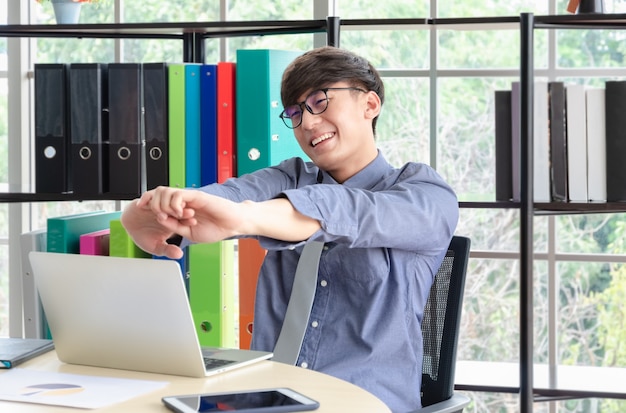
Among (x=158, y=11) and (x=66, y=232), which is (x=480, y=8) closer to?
(x=158, y=11)

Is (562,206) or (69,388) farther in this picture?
(562,206)

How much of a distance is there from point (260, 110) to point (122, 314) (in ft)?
3.65

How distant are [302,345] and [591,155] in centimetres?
105

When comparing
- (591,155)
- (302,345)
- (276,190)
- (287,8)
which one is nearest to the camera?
(302,345)

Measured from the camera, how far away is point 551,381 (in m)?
2.55

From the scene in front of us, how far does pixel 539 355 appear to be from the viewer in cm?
311

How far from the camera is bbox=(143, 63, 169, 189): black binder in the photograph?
251 centimetres

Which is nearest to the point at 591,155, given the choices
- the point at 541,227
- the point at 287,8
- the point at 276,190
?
the point at 541,227

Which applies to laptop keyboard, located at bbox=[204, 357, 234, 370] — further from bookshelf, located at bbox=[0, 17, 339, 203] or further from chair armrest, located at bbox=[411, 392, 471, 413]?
bookshelf, located at bbox=[0, 17, 339, 203]

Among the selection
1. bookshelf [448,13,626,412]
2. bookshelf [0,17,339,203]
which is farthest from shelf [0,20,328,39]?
bookshelf [448,13,626,412]

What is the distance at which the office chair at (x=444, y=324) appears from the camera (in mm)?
1799

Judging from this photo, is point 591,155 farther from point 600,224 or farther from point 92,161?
point 92,161

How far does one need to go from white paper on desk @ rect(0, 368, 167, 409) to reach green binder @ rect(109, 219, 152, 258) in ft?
3.04

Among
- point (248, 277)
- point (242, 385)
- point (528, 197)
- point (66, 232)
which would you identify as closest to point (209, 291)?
point (248, 277)
